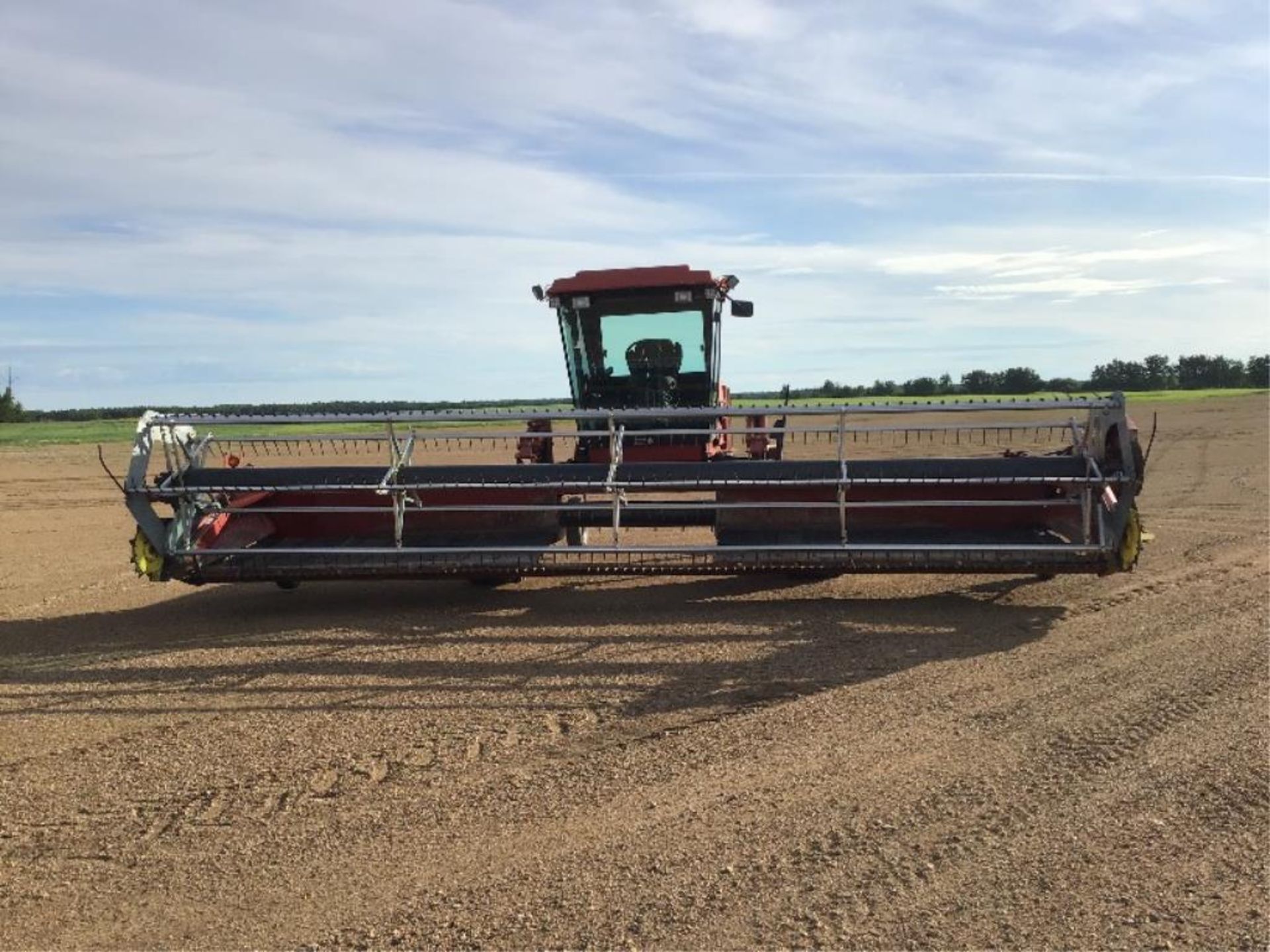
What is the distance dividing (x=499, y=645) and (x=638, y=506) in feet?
4.57

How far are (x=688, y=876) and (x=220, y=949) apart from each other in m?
1.36

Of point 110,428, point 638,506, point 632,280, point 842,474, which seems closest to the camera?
point 842,474

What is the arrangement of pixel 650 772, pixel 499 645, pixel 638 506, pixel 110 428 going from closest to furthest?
pixel 650 772
pixel 499 645
pixel 638 506
pixel 110 428

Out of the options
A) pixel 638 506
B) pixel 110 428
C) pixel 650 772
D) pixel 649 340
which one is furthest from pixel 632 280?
pixel 110 428

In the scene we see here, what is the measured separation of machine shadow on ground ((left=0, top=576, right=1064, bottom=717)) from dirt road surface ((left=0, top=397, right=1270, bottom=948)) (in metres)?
0.03

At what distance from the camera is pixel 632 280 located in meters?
8.92

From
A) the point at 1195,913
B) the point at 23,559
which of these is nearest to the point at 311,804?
the point at 1195,913

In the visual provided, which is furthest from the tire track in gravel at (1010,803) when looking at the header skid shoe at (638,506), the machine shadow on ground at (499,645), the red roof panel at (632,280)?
the red roof panel at (632,280)

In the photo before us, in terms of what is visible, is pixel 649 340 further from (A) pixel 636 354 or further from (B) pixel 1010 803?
(B) pixel 1010 803

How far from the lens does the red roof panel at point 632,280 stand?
8.82 meters

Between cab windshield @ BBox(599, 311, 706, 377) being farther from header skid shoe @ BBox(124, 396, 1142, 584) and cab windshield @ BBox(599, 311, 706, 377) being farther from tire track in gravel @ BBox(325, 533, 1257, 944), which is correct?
tire track in gravel @ BBox(325, 533, 1257, 944)

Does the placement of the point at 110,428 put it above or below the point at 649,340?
below

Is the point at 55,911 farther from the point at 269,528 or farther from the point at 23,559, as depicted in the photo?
the point at 23,559

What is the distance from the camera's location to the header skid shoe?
593 centimetres
